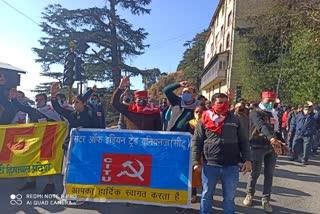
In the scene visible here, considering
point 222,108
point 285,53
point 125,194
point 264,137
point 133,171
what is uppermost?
point 285,53

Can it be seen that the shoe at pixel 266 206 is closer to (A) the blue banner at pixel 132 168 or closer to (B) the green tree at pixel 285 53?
(A) the blue banner at pixel 132 168

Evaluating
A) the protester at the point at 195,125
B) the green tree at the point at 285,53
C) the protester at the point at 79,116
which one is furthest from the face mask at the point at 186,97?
the green tree at the point at 285,53

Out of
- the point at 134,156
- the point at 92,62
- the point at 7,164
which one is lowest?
the point at 7,164

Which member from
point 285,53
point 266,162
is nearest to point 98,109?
point 266,162

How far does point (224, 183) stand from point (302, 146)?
7.49 metres

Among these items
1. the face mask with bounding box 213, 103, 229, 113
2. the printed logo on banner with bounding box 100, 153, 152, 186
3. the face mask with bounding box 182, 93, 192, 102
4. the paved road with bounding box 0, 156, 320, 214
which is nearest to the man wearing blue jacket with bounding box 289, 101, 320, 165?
Result: the paved road with bounding box 0, 156, 320, 214

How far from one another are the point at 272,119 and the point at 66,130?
12.2 feet

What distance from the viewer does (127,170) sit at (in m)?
4.80

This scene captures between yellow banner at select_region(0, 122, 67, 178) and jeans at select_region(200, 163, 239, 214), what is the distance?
287 cm

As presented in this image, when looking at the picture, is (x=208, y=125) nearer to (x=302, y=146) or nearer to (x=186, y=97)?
(x=186, y=97)

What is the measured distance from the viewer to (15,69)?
1537 centimetres

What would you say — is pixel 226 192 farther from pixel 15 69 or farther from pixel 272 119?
pixel 15 69

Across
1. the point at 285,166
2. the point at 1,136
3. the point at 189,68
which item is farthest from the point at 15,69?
the point at 189,68

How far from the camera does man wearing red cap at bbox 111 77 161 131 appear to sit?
5422 millimetres
